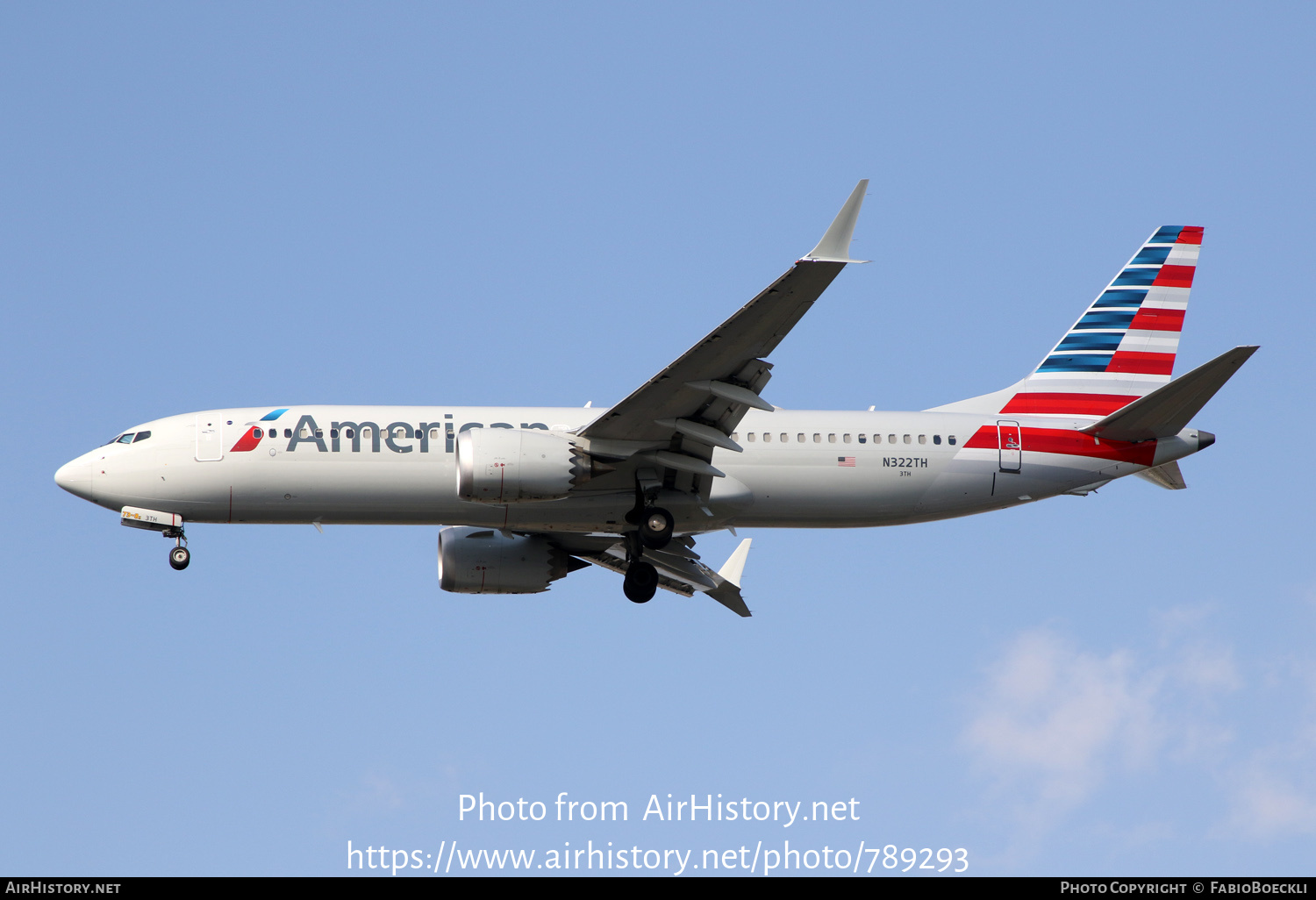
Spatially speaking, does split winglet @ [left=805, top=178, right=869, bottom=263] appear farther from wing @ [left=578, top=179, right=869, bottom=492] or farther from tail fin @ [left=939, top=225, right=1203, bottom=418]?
tail fin @ [left=939, top=225, right=1203, bottom=418]

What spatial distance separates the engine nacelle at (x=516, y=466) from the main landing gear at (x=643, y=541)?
1.99 meters

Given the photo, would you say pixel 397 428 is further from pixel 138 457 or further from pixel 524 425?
pixel 138 457

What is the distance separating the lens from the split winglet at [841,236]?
2528 centimetres

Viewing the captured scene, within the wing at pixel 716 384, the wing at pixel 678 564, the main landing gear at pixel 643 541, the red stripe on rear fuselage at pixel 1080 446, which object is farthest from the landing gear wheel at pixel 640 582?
the red stripe on rear fuselage at pixel 1080 446

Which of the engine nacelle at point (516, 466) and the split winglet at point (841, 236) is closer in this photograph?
the split winglet at point (841, 236)

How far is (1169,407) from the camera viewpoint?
112 feet

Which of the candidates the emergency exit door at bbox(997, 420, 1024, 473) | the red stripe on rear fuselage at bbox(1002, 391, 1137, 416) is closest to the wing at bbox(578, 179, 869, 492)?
the emergency exit door at bbox(997, 420, 1024, 473)

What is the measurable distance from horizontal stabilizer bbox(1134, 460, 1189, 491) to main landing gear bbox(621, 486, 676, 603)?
11527mm

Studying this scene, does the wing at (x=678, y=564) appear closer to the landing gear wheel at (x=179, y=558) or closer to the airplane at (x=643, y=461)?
the airplane at (x=643, y=461)

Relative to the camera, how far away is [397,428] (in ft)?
110

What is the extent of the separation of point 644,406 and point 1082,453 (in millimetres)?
11214

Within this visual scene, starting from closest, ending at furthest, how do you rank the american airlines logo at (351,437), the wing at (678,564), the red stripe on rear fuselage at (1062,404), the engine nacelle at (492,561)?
the american airlines logo at (351,437), the red stripe on rear fuselage at (1062,404), the engine nacelle at (492,561), the wing at (678,564)
